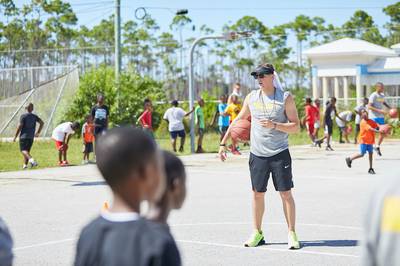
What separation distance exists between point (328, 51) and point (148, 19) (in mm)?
34458

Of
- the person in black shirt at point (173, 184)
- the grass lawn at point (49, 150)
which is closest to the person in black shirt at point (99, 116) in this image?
the grass lawn at point (49, 150)

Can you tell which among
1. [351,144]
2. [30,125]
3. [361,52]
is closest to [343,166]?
[30,125]

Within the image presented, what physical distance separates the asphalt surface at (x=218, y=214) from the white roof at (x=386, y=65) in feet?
104

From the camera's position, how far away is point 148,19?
8375 cm

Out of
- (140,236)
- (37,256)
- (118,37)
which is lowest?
(37,256)

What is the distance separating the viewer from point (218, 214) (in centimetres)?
1164

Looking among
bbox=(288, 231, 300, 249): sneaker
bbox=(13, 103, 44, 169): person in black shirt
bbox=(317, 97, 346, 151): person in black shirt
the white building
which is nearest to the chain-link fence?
bbox=(317, 97, 346, 151): person in black shirt

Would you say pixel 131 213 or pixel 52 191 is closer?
pixel 131 213

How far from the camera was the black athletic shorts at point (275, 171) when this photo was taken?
348 inches

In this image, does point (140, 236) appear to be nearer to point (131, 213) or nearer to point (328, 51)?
point (131, 213)

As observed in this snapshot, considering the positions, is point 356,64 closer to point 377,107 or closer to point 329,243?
point 377,107

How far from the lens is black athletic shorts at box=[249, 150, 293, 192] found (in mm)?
8844

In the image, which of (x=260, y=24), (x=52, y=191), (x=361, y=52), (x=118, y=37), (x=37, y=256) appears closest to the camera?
(x=37, y=256)

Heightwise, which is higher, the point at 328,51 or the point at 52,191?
the point at 328,51
